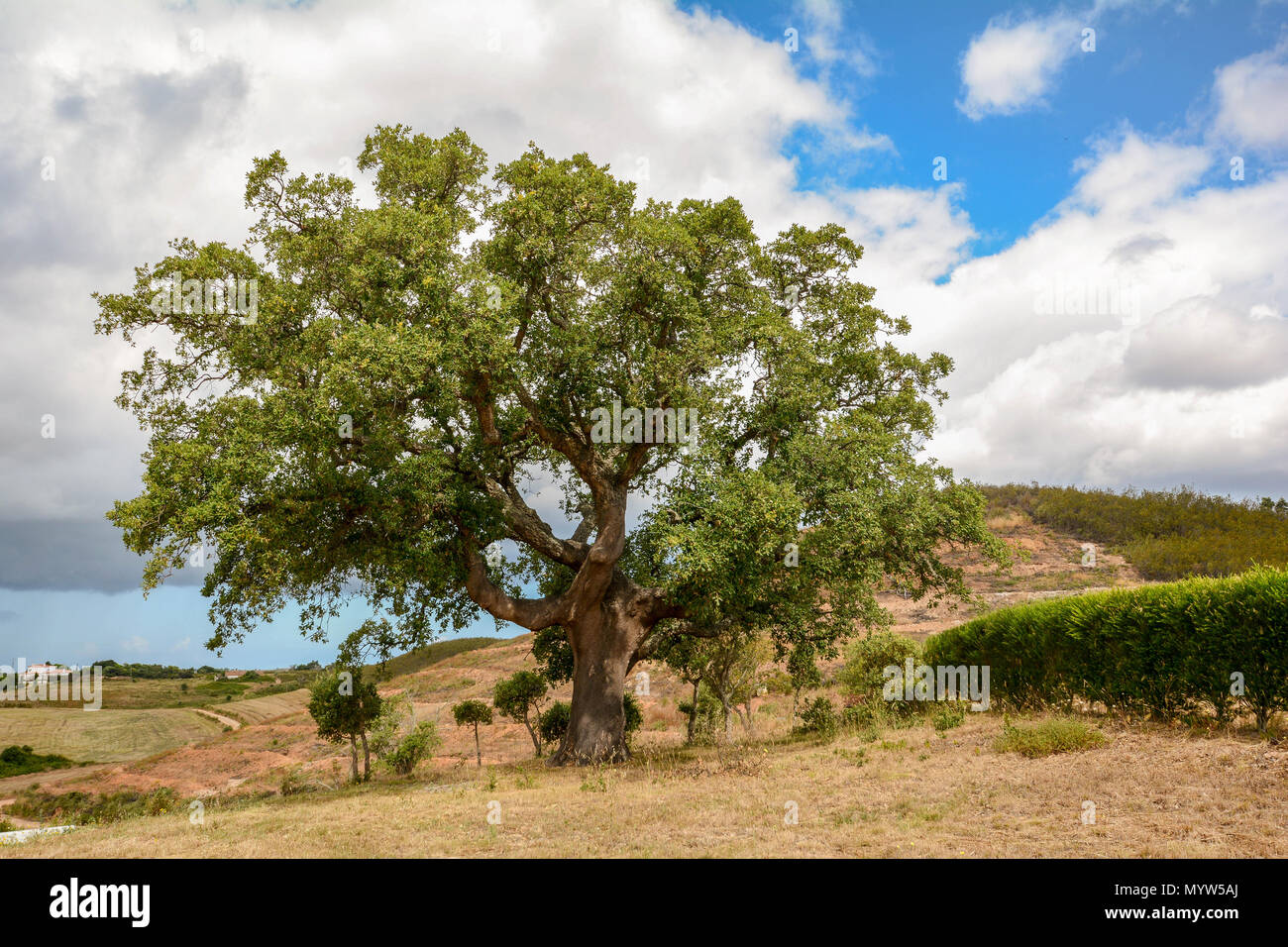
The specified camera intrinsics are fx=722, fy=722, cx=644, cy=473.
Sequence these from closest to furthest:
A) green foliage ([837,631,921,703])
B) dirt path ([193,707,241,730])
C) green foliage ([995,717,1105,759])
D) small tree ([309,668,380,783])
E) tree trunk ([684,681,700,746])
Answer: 1. green foliage ([995,717,1105,759])
2. small tree ([309,668,380,783])
3. green foliage ([837,631,921,703])
4. tree trunk ([684,681,700,746])
5. dirt path ([193,707,241,730])

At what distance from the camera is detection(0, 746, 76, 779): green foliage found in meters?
29.4

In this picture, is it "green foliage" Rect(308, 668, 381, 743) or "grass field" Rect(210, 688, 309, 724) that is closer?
"green foliage" Rect(308, 668, 381, 743)

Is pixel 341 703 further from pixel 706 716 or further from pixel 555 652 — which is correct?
pixel 706 716

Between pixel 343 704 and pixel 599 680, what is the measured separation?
25.2 feet

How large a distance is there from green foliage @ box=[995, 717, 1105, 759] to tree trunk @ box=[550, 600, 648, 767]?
939 centimetres

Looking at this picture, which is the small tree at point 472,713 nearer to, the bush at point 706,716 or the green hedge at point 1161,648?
the bush at point 706,716

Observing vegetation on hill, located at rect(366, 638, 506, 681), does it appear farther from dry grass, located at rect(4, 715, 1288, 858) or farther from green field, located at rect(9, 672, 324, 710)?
dry grass, located at rect(4, 715, 1288, 858)

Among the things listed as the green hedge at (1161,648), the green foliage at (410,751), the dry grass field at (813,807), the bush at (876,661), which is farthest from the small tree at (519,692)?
the green hedge at (1161,648)

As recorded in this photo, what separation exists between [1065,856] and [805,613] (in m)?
11.1

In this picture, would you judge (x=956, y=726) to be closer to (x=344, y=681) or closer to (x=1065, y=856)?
(x=1065, y=856)

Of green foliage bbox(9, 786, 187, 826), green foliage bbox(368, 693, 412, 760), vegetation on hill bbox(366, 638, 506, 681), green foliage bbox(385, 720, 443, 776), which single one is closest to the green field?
vegetation on hill bbox(366, 638, 506, 681)

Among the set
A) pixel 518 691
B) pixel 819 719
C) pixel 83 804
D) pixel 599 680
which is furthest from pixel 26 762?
pixel 819 719

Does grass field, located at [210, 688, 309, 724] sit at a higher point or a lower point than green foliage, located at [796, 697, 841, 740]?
lower

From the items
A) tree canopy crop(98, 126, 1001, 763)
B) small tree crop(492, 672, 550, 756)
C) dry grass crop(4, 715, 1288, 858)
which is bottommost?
small tree crop(492, 672, 550, 756)
